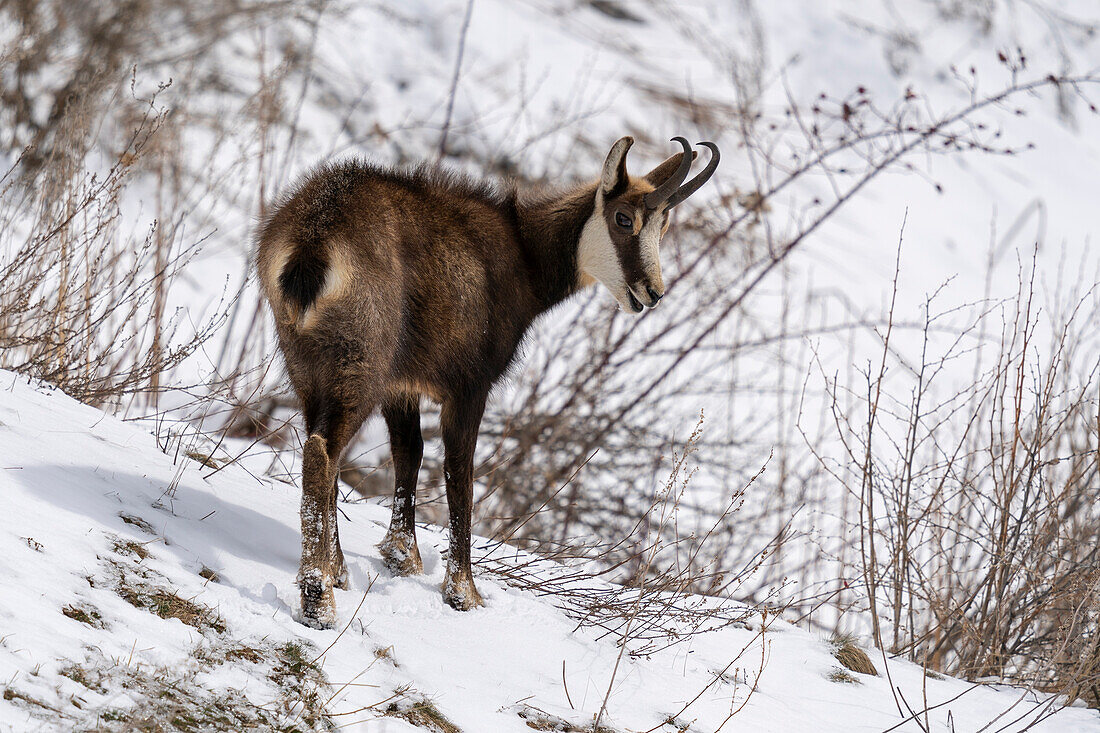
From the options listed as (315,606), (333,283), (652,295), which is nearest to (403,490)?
(315,606)

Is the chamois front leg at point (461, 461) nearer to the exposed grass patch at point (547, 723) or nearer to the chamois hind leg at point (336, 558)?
the chamois hind leg at point (336, 558)

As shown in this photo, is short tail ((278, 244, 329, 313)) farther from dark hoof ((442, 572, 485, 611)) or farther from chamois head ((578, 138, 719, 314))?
chamois head ((578, 138, 719, 314))

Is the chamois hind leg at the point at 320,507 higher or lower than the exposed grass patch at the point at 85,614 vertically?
higher

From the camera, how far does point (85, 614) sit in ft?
8.69

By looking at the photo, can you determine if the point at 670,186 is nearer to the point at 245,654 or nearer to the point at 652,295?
the point at 652,295

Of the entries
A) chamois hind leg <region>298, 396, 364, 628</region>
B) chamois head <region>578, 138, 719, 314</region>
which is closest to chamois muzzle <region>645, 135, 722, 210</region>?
chamois head <region>578, 138, 719, 314</region>

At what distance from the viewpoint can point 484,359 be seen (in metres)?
3.99

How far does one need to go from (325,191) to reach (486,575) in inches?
76.6

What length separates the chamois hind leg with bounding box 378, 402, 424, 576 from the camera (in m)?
4.00

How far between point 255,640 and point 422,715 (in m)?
0.55

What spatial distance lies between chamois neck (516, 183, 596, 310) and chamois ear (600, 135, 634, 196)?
0.12 meters

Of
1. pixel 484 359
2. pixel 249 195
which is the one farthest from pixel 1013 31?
pixel 484 359

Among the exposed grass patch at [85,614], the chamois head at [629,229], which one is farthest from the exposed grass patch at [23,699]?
the chamois head at [629,229]

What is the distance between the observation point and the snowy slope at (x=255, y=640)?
2504 mm
